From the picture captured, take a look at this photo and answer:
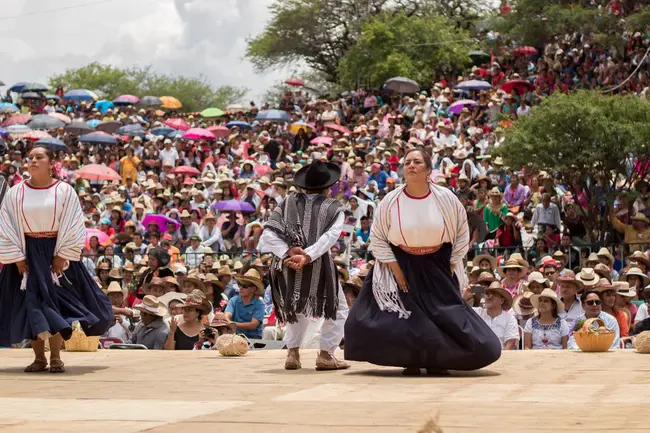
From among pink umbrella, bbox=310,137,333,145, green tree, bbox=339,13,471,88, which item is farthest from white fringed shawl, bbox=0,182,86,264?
green tree, bbox=339,13,471,88

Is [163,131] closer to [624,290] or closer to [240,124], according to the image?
[240,124]

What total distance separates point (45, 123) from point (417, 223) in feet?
77.5

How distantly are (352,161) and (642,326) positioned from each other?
10948mm

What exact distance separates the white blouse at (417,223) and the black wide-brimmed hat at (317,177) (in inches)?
32.4

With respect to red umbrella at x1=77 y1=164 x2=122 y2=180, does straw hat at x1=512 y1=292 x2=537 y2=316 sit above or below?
below

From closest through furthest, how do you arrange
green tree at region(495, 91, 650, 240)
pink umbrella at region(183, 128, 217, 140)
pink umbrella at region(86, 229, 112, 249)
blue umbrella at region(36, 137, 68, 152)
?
green tree at region(495, 91, 650, 240) < pink umbrella at region(86, 229, 112, 249) < blue umbrella at region(36, 137, 68, 152) < pink umbrella at region(183, 128, 217, 140)

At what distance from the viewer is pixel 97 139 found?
29359 mm

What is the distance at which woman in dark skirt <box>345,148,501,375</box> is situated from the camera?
880 centimetres

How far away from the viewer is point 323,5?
50625 mm

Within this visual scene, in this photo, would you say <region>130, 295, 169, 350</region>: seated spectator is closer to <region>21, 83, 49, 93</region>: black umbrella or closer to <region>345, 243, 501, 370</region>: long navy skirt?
<region>345, 243, 501, 370</region>: long navy skirt

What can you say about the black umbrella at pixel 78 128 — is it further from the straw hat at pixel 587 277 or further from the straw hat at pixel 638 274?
the straw hat at pixel 587 277

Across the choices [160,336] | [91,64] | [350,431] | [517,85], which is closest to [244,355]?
[160,336]

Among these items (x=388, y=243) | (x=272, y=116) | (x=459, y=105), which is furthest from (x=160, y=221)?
(x=272, y=116)

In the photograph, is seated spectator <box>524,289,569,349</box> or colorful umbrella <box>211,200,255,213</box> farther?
colorful umbrella <box>211,200,255,213</box>
